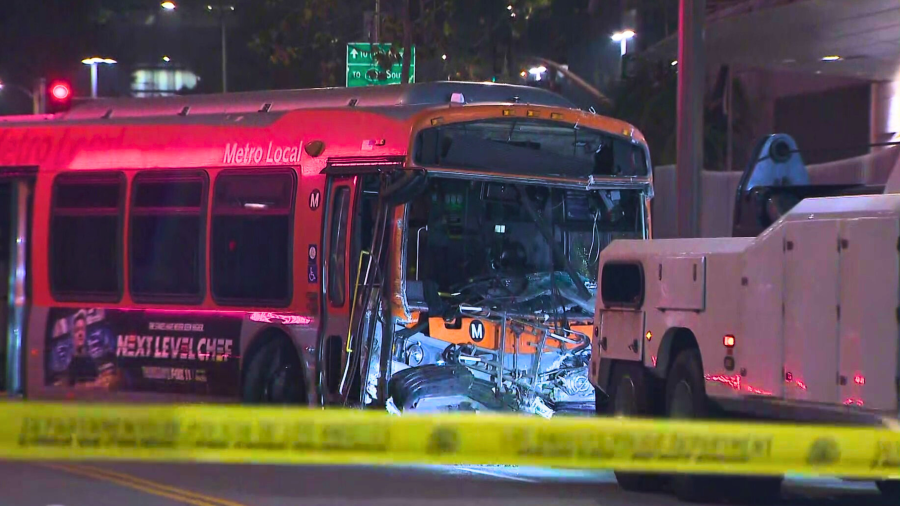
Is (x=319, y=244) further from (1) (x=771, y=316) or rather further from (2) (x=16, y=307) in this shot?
(1) (x=771, y=316)

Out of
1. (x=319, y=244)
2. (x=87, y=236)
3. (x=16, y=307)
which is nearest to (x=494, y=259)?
(x=319, y=244)

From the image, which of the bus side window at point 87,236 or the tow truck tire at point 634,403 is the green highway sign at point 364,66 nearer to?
the bus side window at point 87,236

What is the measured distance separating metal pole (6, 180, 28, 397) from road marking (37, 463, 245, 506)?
3008 mm

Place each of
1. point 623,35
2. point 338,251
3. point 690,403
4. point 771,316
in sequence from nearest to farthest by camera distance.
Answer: point 771,316, point 690,403, point 338,251, point 623,35

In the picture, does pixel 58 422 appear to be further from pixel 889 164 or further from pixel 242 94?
pixel 889 164

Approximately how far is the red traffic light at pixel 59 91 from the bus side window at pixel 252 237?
3247 mm

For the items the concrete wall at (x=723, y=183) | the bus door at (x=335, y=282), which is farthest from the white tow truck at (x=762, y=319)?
the concrete wall at (x=723, y=183)

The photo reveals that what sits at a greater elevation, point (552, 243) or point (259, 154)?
point (259, 154)

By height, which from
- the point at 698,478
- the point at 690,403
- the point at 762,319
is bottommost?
the point at 698,478

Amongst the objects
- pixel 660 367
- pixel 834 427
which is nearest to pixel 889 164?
pixel 660 367

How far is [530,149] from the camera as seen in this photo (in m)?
13.2

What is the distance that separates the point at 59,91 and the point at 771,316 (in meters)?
10.3

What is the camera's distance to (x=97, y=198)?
15.2m

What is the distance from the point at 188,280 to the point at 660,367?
19.1 feet
